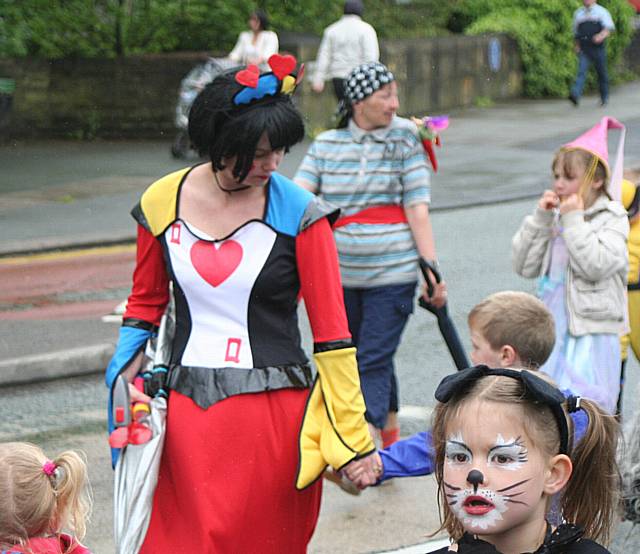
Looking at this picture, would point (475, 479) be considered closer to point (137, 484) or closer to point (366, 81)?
point (137, 484)

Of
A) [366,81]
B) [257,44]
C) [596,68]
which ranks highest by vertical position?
[366,81]

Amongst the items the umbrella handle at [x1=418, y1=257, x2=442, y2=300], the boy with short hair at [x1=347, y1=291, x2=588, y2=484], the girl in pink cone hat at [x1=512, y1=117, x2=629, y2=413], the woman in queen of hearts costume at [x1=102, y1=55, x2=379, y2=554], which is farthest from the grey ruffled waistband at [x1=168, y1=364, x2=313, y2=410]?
the girl in pink cone hat at [x1=512, y1=117, x2=629, y2=413]

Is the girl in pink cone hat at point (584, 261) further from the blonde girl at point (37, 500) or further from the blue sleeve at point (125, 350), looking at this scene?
the blonde girl at point (37, 500)

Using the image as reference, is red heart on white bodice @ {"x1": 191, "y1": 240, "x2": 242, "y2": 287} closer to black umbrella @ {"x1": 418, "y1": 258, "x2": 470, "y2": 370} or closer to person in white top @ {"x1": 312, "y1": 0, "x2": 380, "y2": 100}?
black umbrella @ {"x1": 418, "y1": 258, "x2": 470, "y2": 370}

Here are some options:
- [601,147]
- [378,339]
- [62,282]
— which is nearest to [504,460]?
[601,147]

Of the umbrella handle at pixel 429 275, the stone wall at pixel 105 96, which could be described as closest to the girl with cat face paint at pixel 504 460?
the umbrella handle at pixel 429 275

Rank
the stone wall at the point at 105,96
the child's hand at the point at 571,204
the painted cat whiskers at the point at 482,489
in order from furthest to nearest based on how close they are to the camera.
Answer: the stone wall at the point at 105,96 < the child's hand at the point at 571,204 < the painted cat whiskers at the point at 482,489

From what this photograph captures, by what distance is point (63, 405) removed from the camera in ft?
25.0

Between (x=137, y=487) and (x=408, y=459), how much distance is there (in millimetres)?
823

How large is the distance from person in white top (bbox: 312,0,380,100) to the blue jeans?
280 inches

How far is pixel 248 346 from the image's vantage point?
4152mm

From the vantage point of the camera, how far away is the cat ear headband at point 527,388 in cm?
297

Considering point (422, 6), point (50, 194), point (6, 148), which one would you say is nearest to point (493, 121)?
point (422, 6)

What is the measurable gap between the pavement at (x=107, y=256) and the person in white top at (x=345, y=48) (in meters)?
1.09
